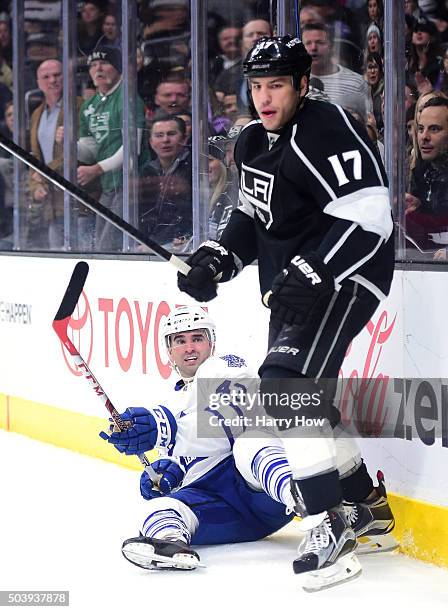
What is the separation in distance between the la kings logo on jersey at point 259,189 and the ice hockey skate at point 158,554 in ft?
2.64

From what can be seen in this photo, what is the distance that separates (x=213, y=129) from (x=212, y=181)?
0.18 metres

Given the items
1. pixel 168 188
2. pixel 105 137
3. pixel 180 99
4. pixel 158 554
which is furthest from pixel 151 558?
pixel 105 137

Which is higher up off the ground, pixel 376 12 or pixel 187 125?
pixel 376 12

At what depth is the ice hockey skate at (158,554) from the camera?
3.23 metres

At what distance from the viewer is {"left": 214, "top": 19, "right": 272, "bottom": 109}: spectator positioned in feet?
14.4

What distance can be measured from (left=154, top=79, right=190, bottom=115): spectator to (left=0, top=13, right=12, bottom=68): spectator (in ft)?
4.99

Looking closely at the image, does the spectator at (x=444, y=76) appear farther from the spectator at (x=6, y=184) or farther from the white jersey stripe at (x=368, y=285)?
the spectator at (x=6, y=184)

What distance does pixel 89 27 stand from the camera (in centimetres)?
556

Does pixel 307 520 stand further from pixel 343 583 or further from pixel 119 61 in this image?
pixel 119 61

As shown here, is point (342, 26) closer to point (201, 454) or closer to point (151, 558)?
point (201, 454)

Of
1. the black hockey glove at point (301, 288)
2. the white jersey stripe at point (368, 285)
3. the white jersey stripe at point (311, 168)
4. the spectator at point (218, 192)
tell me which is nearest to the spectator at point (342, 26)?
the spectator at point (218, 192)

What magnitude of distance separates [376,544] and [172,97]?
2.14 m

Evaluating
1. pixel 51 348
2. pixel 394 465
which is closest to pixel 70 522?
pixel 394 465

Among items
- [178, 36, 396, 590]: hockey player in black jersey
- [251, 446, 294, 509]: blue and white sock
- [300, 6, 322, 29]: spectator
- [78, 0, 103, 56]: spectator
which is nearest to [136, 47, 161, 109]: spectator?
[78, 0, 103, 56]: spectator
